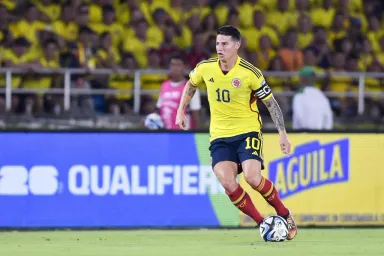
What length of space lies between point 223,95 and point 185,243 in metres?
1.68

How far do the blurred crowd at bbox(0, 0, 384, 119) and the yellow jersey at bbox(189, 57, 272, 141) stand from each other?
644 cm

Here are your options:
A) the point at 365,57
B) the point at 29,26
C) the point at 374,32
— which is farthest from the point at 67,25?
the point at 374,32

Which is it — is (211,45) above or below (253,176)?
above

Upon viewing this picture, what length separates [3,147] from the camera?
48.1ft

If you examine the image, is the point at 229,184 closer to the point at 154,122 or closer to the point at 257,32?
the point at 154,122

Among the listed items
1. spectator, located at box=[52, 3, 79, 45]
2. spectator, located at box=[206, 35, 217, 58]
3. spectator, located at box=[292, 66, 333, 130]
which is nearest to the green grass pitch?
spectator, located at box=[292, 66, 333, 130]

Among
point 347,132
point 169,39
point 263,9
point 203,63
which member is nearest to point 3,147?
point 203,63

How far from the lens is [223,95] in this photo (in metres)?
12.2

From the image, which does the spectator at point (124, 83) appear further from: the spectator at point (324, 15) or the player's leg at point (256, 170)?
the player's leg at point (256, 170)

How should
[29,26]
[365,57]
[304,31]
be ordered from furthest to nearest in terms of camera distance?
[365,57] < [304,31] < [29,26]

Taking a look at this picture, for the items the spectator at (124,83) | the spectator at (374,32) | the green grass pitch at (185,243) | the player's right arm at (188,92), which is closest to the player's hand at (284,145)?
the green grass pitch at (185,243)

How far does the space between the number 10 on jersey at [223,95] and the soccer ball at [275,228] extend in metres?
1.36

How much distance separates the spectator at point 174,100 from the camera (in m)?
15.9

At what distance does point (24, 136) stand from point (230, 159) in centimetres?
362
